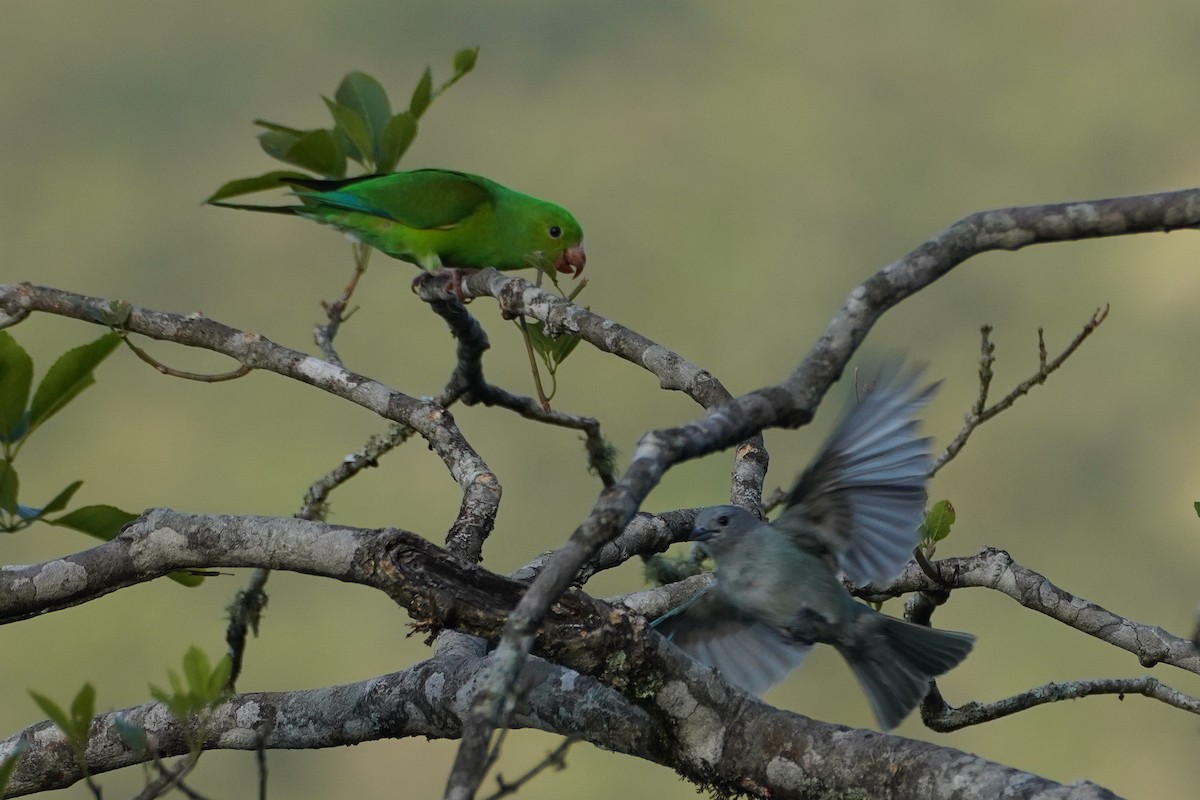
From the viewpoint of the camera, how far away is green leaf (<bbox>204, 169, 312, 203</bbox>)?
9.04ft

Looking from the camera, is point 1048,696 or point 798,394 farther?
point 1048,696

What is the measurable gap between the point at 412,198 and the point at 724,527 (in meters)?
1.98

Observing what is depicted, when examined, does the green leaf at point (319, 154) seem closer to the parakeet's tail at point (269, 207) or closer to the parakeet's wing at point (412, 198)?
the parakeet's tail at point (269, 207)

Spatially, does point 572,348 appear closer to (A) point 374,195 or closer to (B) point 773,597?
(B) point 773,597

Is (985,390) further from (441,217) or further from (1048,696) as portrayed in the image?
(441,217)

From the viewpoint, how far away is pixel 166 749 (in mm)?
2578

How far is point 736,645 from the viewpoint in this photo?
267 cm

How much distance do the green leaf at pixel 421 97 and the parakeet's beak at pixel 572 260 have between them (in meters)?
1.28

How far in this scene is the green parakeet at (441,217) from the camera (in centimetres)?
405

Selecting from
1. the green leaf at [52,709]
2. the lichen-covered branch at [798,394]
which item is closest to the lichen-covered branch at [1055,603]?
the lichen-covered branch at [798,394]

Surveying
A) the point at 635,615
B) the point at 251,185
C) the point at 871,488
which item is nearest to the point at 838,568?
the point at 871,488

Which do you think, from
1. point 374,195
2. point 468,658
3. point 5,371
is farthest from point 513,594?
point 374,195

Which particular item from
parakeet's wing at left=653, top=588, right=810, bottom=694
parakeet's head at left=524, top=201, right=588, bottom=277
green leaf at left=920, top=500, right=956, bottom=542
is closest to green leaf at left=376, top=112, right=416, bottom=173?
parakeet's head at left=524, top=201, right=588, bottom=277

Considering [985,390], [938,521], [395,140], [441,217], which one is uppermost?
[441,217]
